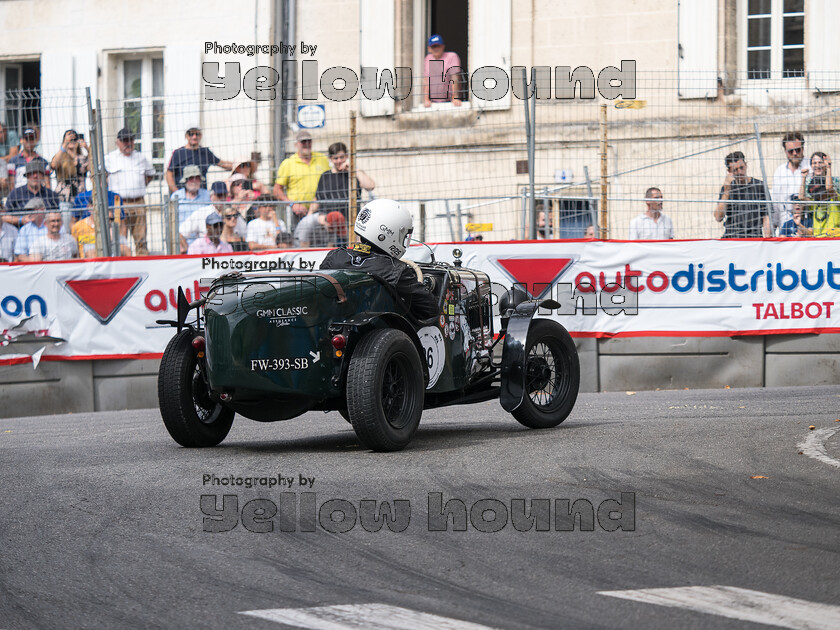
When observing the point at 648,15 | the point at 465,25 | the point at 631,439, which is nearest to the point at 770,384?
the point at 631,439

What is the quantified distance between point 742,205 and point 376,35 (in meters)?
8.29

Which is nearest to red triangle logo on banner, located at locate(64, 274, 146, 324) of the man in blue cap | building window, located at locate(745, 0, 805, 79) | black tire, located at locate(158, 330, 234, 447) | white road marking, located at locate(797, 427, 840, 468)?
black tire, located at locate(158, 330, 234, 447)

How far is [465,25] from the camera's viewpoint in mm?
20375

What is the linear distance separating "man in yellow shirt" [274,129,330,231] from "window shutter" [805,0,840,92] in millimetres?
7123

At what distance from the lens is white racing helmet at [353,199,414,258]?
828 cm

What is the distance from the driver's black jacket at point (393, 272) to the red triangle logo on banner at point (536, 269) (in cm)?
530

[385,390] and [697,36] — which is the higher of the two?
[697,36]

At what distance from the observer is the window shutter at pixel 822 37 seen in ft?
58.9

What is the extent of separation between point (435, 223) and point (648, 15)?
5.81m

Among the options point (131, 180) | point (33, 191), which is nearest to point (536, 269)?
point (131, 180)

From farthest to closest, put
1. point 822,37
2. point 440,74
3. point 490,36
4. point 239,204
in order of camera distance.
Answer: point 490,36 → point 440,74 → point 822,37 → point 239,204

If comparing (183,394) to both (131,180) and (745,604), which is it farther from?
(131,180)

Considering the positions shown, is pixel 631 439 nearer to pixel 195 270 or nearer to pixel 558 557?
pixel 558 557

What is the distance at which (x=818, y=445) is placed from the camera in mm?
7660
